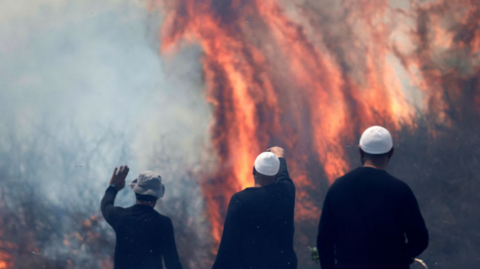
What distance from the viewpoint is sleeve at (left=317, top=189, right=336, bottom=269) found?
8.08 feet

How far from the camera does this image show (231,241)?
3008 mm

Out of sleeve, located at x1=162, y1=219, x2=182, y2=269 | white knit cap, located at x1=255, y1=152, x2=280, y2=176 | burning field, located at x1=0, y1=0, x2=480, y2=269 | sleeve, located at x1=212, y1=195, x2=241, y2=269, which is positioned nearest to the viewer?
sleeve, located at x1=212, y1=195, x2=241, y2=269

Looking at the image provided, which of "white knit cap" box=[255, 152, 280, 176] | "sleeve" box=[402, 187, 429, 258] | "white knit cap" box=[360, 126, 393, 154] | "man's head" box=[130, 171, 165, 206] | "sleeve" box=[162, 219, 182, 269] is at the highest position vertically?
"white knit cap" box=[360, 126, 393, 154]

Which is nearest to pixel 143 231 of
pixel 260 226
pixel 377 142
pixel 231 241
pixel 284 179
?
pixel 231 241

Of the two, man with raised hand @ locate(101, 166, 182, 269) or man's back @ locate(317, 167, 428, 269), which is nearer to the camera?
man's back @ locate(317, 167, 428, 269)

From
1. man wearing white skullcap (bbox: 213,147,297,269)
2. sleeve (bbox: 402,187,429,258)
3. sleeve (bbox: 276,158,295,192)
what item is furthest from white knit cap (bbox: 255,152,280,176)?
sleeve (bbox: 402,187,429,258)

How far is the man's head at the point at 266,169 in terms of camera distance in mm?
3096

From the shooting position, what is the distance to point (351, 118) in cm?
542

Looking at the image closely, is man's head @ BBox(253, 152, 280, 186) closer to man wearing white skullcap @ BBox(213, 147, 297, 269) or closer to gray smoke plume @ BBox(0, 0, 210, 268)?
man wearing white skullcap @ BBox(213, 147, 297, 269)

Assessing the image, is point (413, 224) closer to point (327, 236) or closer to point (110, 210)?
point (327, 236)

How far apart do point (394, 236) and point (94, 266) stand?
4.29 meters

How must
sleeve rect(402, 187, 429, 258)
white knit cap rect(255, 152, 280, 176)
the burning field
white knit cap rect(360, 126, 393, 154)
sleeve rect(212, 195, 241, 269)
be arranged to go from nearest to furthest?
sleeve rect(402, 187, 429, 258)
white knit cap rect(360, 126, 393, 154)
sleeve rect(212, 195, 241, 269)
white knit cap rect(255, 152, 280, 176)
the burning field

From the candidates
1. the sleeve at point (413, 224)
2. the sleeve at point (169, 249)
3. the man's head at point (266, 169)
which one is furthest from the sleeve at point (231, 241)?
the sleeve at point (413, 224)

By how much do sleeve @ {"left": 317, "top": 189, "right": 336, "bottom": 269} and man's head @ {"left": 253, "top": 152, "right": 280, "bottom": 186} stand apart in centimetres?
69
